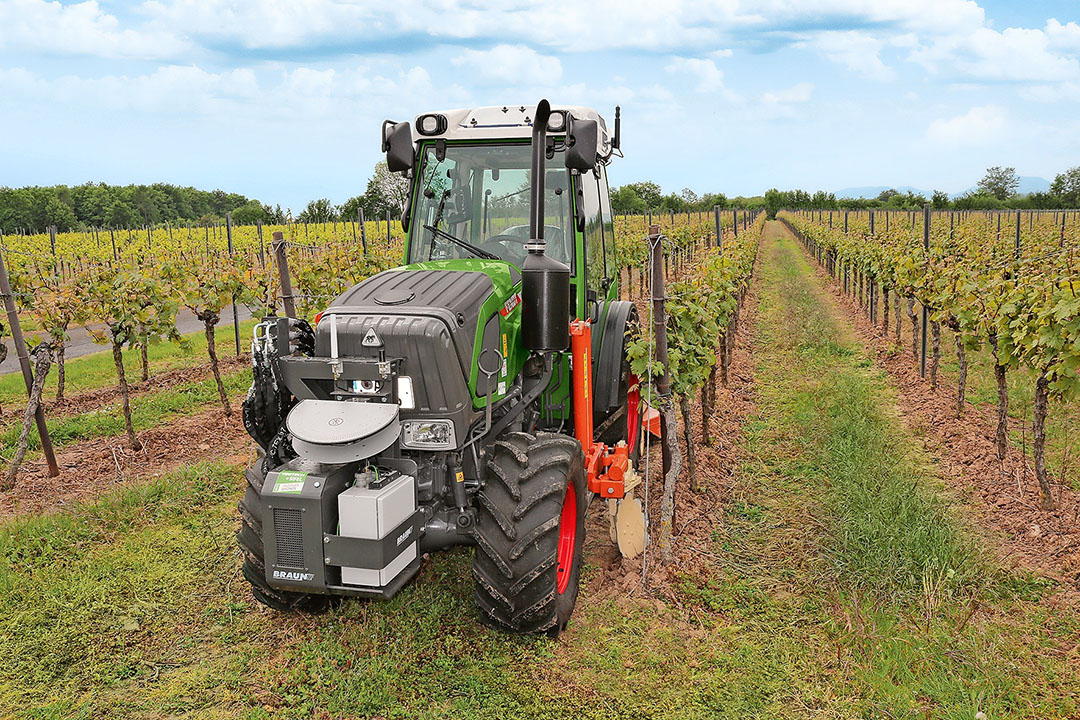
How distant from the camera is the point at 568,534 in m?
4.45

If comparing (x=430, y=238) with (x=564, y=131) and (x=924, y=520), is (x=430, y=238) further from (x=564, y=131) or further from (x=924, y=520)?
(x=924, y=520)

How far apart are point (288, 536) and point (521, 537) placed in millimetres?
1086

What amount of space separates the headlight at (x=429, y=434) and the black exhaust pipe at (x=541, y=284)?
75 centimetres

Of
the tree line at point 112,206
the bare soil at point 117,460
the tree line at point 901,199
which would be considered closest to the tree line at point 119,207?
the tree line at point 112,206

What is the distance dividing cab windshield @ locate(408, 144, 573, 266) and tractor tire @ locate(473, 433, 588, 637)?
157 centimetres

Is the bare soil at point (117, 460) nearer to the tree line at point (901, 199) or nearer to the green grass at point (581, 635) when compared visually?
the green grass at point (581, 635)

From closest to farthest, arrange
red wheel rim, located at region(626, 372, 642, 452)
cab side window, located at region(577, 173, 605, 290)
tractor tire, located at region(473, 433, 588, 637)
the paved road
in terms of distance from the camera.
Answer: tractor tire, located at region(473, 433, 588, 637), cab side window, located at region(577, 173, 605, 290), red wheel rim, located at region(626, 372, 642, 452), the paved road

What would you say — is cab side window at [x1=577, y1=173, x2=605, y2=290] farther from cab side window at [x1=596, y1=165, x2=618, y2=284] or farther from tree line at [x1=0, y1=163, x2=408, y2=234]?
tree line at [x1=0, y1=163, x2=408, y2=234]

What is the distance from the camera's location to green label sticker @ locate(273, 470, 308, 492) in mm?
3543

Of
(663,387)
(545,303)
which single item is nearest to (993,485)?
(663,387)

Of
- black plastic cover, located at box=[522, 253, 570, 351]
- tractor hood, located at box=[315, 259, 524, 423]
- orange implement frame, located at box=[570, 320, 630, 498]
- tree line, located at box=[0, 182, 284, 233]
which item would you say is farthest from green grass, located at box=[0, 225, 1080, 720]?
tree line, located at box=[0, 182, 284, 233]

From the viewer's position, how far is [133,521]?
18.9ft

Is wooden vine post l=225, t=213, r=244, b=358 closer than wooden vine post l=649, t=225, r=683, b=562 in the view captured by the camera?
No

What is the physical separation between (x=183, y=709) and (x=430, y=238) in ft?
9.90
